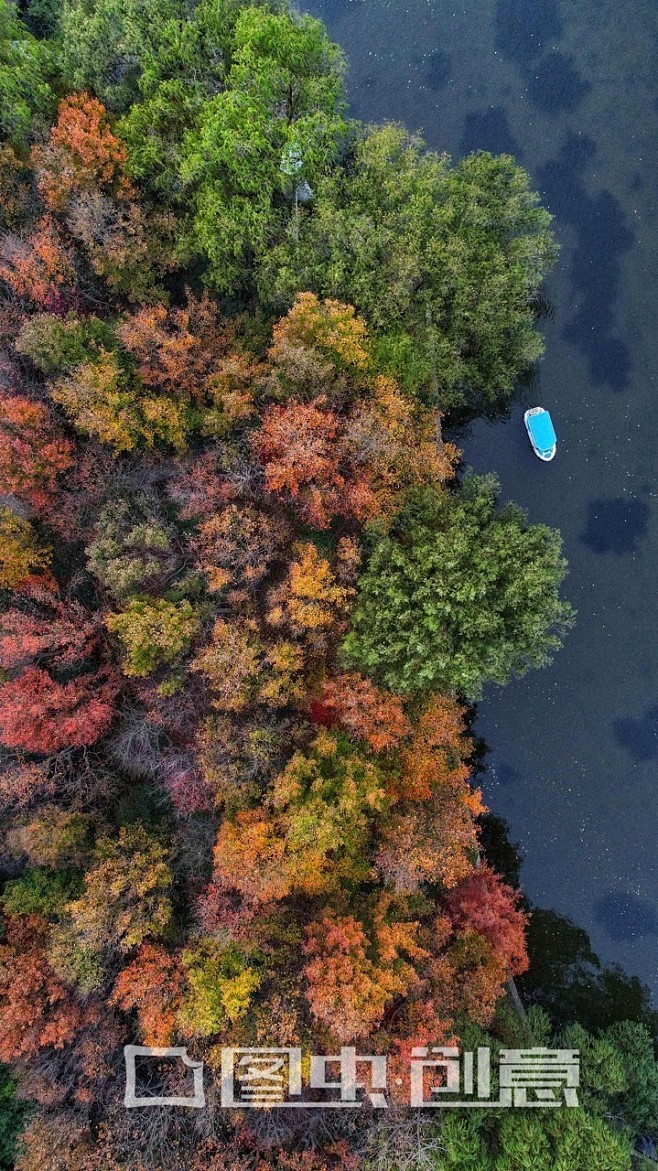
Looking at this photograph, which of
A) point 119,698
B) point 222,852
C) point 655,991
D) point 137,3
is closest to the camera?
point 222,852

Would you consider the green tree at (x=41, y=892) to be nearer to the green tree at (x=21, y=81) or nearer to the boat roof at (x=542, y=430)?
the boat roof at (x=542, y=430)

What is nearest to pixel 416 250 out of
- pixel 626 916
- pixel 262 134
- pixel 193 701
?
pixel 262 134

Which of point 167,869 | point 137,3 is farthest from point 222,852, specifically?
point 137,3

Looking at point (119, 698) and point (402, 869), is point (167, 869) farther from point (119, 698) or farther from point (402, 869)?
point (402, 869)

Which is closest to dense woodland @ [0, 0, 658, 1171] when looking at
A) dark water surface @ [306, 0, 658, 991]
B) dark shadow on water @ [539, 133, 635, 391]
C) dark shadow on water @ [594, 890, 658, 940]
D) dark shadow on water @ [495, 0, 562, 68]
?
dark shadow on water @ [594, 890, 658, 940]

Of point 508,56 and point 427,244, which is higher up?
point 508,56

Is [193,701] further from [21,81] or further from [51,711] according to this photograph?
[21,81]

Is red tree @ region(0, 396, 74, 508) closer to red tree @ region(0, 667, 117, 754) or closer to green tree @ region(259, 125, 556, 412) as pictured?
red tree @ region(0, 667, 117, 754)
